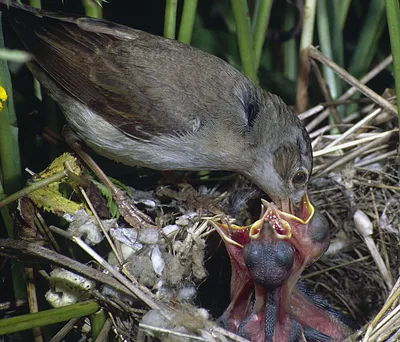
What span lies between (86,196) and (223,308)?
28.5 inches

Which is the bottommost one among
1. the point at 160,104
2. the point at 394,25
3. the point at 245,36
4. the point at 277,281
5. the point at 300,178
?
the point at 277,281

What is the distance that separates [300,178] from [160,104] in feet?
1.79

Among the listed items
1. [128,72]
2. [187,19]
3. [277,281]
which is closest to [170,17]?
[187,19]

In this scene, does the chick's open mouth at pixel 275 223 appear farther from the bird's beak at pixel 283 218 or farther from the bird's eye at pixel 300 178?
the bird's eye at pixel 300 178

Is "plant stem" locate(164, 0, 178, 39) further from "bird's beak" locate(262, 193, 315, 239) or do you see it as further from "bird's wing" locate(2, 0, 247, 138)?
"bird's beak" locate(262, 193, 315, 239)

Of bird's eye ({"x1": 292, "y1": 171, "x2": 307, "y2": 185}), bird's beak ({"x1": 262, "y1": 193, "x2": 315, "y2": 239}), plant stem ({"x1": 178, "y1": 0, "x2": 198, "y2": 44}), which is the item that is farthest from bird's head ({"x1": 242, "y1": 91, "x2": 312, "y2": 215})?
plant stem ({"x1": 178, "y1": 0, "x2": 198, "y2": 44})

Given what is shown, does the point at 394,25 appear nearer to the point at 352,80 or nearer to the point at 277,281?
the point at 352,80

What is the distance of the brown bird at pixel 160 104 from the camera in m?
2.17

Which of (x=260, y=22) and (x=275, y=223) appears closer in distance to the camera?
(x=275, y=223)

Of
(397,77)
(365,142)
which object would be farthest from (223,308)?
(397,77)

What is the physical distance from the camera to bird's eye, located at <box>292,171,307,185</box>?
227 cm

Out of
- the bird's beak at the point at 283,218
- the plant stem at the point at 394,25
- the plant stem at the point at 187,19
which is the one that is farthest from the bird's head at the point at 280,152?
the plant stem at the point at 394,25

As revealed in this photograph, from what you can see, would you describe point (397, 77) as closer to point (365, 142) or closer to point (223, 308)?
point (365, 142)

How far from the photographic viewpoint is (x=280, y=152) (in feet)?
7.50
